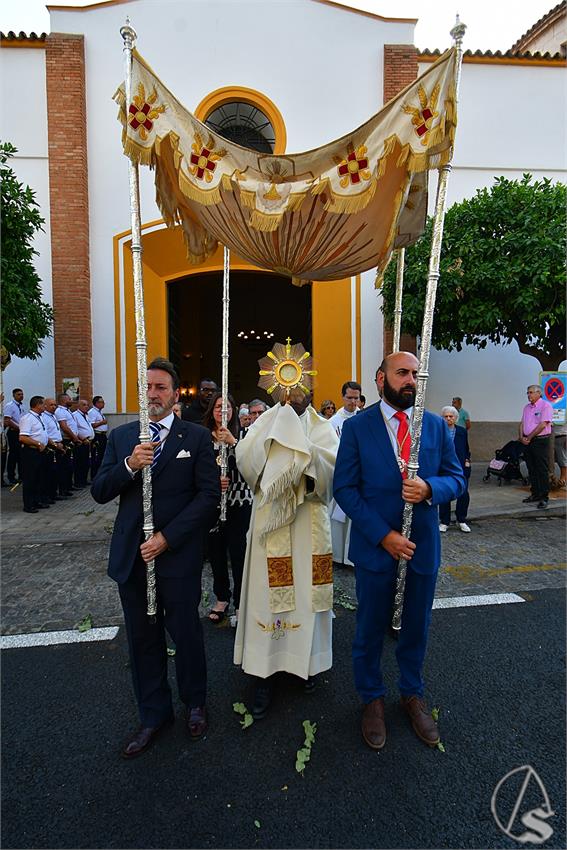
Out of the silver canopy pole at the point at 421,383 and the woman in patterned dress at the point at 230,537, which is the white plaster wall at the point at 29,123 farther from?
the silver canopy pole at the point at 421,383

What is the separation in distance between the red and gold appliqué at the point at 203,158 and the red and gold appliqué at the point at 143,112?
0.24 meters

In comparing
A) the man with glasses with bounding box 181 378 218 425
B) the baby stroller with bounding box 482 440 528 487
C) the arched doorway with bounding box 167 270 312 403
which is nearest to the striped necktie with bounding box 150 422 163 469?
the man with glasses with bounding box 181 378 218 425

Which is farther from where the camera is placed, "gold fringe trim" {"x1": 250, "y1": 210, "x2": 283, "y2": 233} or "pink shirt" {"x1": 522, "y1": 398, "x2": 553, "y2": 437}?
"pink shirt" {"x1": 522, "y1": 398, "x2": 553, "y2": 437}

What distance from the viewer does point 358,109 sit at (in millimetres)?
11008

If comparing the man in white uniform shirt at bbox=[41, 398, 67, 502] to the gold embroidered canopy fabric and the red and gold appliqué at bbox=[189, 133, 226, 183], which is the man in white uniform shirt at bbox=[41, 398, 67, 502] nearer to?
the gold embroidered canopy fabric

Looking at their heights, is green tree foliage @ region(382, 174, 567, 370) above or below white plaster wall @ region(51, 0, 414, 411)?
below

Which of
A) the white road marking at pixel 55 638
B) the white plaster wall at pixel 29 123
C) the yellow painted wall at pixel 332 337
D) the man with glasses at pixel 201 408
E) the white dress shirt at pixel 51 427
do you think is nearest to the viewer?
the white road marking at pixel 55 638

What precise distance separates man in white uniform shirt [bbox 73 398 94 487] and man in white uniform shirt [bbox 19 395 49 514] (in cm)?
146

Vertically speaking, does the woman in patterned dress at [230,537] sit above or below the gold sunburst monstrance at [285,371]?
below

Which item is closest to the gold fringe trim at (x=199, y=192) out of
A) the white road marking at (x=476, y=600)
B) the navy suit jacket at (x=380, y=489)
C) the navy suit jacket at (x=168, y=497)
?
the navy suit jacket at (x=168, y=497)

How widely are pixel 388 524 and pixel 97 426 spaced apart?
8913mm

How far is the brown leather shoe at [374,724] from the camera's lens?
2412mm

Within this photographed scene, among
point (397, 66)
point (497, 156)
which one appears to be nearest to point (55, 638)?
point (397, 66)

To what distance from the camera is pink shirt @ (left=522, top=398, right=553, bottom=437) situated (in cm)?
765
